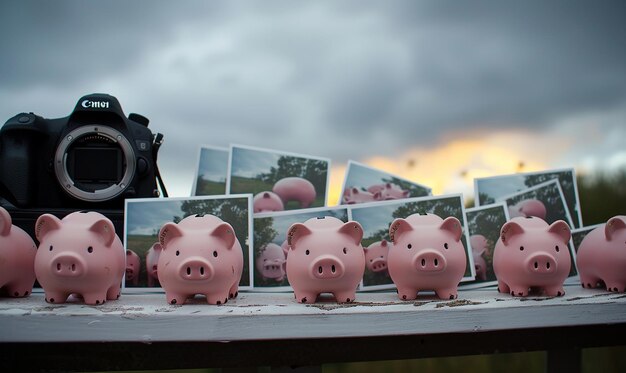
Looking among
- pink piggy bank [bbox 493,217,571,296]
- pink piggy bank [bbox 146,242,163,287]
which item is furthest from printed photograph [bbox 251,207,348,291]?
pink piggy bank [bbox 493,217,571,296]

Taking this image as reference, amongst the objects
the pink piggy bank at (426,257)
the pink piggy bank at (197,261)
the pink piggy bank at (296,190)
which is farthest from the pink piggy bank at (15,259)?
the pink piggy bank at (426,257)

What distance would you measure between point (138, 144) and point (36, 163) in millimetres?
346

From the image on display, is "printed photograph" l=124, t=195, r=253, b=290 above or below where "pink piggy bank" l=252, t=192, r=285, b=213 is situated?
below

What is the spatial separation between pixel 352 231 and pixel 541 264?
542 mm

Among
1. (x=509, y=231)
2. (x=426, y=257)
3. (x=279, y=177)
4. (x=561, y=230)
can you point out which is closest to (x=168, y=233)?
(x=426, y=257)

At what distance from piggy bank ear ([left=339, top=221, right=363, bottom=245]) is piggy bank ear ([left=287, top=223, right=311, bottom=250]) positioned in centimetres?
A: 10

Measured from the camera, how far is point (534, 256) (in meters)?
1.54

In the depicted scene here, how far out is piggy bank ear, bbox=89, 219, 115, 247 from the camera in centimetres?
143

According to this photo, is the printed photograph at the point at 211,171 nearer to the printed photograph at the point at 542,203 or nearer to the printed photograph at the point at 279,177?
the printed photograph at the point at 279,177

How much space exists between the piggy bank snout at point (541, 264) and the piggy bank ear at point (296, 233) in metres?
0.63

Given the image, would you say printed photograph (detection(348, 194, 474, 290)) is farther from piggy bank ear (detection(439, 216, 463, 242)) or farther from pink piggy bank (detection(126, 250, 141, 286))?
pink piggy bank (detection(126, 250, 141, 286))

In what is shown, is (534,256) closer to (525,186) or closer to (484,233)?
(484,233)

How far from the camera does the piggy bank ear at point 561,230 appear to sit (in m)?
1.59

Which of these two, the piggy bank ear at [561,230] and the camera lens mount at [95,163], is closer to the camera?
the piggy bank ear at [561,230]
